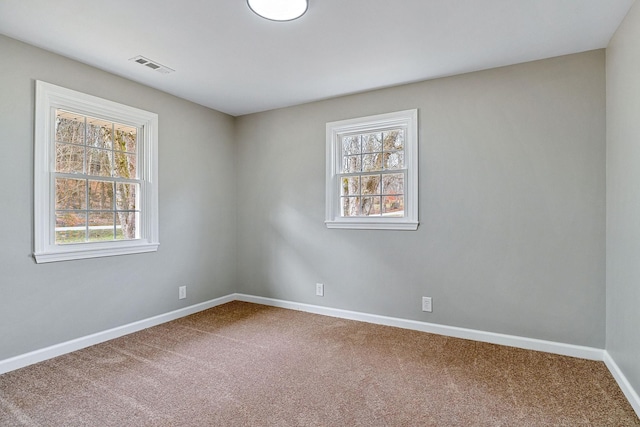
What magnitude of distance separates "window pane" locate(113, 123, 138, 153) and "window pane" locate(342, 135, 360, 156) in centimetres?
215

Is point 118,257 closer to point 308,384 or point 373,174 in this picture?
point 308,384

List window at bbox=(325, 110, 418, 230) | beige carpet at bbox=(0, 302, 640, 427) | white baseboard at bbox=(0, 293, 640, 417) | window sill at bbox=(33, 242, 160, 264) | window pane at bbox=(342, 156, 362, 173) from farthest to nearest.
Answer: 1. window pane at bbox=(342, 156, 362, 173)
2. window at bbox=(325, 110, 418, 230)
3. window sill at bbox=(33, 242, 160, 264)
4. white baseboard at bbox=(0, 293, 640, 417)
5. beige carpet at bbox=(0, 302, 640, 427)

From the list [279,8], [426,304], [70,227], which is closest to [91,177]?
[70,227]

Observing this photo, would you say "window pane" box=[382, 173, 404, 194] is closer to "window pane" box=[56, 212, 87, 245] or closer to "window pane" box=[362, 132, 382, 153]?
"window pane" box=[362, 132, 382, 153]

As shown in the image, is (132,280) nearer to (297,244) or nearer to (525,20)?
(297,244)

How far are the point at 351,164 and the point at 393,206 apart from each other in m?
0.67

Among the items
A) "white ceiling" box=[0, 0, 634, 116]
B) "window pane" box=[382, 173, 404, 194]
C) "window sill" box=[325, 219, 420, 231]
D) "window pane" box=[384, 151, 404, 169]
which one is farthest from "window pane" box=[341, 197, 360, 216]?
"white ceiling" box=[0, 0, 634, 116]

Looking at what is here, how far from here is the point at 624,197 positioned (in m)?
2.27

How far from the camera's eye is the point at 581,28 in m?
2.40

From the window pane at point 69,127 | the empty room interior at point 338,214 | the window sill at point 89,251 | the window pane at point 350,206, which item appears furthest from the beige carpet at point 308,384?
the window pane at point 69,127

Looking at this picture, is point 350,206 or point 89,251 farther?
point 350,206

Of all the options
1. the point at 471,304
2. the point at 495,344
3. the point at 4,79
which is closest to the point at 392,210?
the point at 471,304

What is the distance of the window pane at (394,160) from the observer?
3590 mm

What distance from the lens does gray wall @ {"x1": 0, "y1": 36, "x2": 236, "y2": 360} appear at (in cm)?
256
